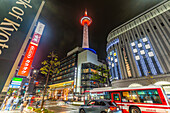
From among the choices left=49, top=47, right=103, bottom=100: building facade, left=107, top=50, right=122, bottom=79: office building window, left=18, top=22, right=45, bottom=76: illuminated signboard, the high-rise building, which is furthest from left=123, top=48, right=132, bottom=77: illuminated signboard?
left=18, top=22, right=45, bottom=76: illuminated signboard

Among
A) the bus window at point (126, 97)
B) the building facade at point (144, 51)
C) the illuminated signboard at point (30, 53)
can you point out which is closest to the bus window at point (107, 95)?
the bus window at point (126, 97)

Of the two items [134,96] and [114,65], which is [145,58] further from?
[134,96]

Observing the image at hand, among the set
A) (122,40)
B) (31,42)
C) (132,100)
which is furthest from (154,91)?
(122,40)

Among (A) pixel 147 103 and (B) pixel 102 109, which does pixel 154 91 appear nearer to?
(A) pixel 147 103

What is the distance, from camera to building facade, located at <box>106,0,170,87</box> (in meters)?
24.3

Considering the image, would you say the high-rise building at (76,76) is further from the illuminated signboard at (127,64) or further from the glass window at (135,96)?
the glass window at (135,96)

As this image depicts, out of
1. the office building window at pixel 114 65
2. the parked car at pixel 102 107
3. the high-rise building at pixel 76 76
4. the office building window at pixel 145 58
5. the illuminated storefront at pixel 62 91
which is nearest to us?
the parked car at pixel 102 107

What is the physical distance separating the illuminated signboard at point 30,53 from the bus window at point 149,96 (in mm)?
13370

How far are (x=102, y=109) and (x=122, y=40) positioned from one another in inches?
1386

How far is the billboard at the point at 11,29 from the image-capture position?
13.4 ft

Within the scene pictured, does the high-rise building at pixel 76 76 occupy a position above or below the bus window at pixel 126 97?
above

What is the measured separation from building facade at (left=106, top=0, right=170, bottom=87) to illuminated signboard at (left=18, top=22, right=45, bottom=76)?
2650 cm

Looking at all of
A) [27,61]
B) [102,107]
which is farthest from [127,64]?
[27,61]

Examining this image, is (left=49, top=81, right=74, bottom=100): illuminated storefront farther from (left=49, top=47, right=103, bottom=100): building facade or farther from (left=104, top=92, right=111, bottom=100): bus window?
(left=104, top=92, right=111, bottom=100): bus window
